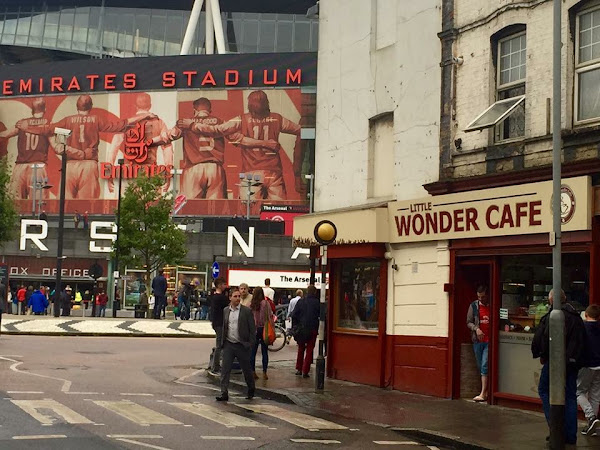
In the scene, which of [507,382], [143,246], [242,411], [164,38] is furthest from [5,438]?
[164,38]

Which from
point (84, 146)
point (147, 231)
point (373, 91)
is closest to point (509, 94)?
point (373, 91)

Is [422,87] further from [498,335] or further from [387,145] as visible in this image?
[498,335]

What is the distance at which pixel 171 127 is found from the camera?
9106 centimetres

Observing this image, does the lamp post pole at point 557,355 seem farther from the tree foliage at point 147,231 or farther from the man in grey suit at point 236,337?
the tree foliage at point 147,231

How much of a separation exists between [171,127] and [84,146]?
7.95 metres

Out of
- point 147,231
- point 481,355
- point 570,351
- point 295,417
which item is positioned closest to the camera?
point 570,351

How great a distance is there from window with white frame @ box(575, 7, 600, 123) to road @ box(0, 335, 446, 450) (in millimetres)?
5496

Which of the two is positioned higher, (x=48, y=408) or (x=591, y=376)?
(x=591, y=376)

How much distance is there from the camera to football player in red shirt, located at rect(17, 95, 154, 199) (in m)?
92.8

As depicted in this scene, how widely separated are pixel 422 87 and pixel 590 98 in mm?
4279

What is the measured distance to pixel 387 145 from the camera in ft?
69.2

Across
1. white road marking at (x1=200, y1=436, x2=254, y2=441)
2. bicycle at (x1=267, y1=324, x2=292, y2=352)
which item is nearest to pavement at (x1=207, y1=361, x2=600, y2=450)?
white road marking at (x1=200, y1=436, x2=254, y2=441)

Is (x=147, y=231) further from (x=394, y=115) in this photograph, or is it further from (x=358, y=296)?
(x=394, y=115)

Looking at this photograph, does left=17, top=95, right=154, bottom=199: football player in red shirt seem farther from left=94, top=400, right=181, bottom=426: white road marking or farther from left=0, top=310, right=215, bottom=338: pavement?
left=94, top=400, right=181, bottom=426: white road marking
